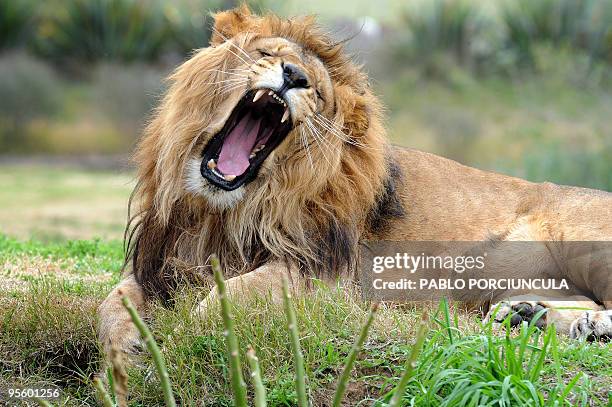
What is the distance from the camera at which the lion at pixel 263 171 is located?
14.6 ft

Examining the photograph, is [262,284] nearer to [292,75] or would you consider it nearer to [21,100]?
[292,75]

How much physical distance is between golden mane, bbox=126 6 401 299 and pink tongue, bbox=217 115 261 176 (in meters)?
0.12

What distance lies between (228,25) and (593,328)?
2214 mm

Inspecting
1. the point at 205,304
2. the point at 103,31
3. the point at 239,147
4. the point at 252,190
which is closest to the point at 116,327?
the point at 205,304

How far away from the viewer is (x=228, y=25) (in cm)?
476

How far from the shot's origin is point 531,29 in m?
20.3

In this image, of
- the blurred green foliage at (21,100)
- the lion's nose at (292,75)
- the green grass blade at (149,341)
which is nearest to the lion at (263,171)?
the lion's nose at (292,75)

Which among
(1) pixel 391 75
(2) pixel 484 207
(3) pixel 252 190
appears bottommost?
(3) pixel 252 190

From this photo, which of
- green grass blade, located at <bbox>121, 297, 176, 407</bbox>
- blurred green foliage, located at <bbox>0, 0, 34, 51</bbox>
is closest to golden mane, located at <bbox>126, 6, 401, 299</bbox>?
green grass blade, located at <bbox>121, 297, 176, 407</bbox>

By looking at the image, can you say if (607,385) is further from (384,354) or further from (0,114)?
(0,114)

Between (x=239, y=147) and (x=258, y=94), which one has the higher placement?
(x=258, y=94)

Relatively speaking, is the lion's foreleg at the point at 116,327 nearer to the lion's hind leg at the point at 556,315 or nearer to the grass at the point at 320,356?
the grass at the point at 320,356

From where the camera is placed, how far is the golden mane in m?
4.50

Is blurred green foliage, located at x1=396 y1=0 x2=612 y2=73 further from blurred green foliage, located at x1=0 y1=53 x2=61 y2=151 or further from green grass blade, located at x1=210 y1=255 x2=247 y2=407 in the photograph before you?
green grass blade, located at x1=210 y1=255 x2=247 y2=407
